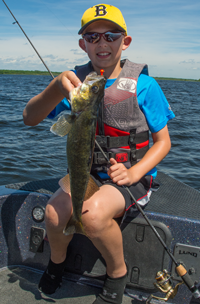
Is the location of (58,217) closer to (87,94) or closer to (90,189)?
(90,189)

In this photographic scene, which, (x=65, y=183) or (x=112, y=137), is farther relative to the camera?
(x=112, y=137)

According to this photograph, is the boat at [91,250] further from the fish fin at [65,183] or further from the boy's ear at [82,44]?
the boy's ear at [82,44]

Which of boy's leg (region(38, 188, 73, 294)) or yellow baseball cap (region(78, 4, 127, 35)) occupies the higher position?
yellow baseball cap (region(78, 4, 127, 35))

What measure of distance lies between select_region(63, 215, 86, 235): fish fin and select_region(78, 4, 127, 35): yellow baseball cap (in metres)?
1.88

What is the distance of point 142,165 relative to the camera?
259 centimetres

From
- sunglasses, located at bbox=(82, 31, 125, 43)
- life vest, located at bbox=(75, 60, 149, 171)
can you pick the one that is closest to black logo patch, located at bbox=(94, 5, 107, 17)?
sunglasses, located at bbox=(82, 31, 125, 43)

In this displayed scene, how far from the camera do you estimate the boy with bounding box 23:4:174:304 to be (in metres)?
2.32

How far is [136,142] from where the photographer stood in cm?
293

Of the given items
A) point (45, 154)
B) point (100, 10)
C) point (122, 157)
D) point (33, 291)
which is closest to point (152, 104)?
point (122, 157)

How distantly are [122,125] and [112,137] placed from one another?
171mm

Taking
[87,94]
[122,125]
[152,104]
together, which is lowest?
[122,125]

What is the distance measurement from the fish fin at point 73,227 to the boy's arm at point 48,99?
3.58 ft

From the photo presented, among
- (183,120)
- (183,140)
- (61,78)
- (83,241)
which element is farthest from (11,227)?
(183,120)

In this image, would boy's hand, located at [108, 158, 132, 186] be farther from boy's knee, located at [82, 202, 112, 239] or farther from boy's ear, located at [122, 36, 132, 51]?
boy's ear, located at [122, 36, 132, 51]
